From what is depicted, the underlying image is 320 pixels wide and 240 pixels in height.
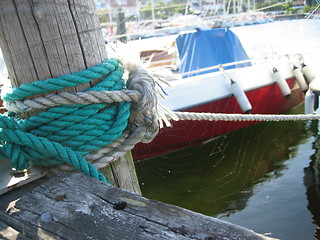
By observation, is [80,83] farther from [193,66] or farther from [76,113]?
[193,66]

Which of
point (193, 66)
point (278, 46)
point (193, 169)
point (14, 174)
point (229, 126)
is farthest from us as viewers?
point (278, 46)

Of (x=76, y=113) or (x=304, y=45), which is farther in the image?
(x=304, y=45)

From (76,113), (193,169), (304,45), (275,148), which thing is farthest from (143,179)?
(304,45)

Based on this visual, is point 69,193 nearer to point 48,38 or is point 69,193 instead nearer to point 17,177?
point 17,177

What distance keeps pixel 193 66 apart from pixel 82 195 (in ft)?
23.0

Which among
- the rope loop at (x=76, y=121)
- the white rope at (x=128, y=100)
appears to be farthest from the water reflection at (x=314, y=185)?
the rope loop at (x=76, y=121)

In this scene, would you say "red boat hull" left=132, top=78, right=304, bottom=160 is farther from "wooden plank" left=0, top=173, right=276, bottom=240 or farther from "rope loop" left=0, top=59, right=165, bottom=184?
"wooden plank" left=0, top=173, right=276, bottom=240

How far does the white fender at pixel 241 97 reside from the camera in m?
5.89

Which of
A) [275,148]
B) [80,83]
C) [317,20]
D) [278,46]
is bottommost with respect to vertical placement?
[275,148]

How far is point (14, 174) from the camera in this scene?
135cm

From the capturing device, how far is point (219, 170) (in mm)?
5832

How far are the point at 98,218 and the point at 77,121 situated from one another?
1.36ft

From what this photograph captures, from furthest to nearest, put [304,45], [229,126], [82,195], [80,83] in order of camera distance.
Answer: [304,45] < [229,126] < [80,83] < [82,195]

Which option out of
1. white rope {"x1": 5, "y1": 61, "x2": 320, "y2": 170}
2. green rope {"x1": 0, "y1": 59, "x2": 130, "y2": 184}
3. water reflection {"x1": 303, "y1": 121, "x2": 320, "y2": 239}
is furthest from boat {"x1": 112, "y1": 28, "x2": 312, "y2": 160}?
green rope {"x1": 0, "y1": 59, "x2": 130, "y2": 184}
